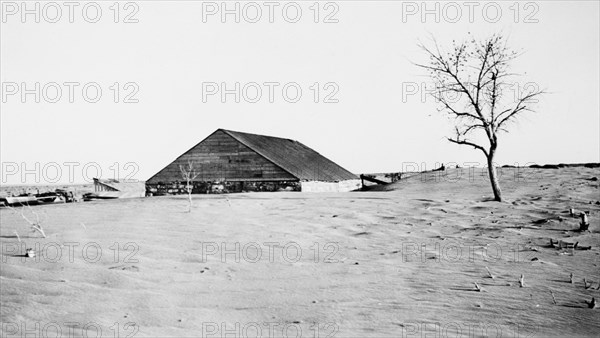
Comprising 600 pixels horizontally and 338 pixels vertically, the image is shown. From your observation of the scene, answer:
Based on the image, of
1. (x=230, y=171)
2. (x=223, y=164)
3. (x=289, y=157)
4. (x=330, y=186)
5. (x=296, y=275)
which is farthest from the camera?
(x=289, y=157)

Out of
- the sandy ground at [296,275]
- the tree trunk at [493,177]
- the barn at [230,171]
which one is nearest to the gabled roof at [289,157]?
the barn at [230,171]

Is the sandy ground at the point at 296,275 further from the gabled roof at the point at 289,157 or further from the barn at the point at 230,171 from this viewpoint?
the gabled roof at the point at 289,157

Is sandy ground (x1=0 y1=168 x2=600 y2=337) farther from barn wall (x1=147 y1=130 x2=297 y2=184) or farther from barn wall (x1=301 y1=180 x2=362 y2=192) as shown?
barn wall (x1=301 y1=180 x2=362 y2=192)

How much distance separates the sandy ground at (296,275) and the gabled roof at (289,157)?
14415 millimetres

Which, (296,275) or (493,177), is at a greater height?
(493,177)

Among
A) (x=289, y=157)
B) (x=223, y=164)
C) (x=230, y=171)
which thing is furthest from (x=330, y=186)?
(x=223, y=164)

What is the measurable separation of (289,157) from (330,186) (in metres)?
3.29

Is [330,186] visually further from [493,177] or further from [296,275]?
[296,275]

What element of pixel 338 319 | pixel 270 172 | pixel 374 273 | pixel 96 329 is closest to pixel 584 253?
pixel 374 273

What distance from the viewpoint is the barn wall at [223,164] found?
24.6 meters

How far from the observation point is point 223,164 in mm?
25531

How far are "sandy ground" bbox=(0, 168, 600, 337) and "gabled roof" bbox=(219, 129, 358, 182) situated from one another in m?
14.4

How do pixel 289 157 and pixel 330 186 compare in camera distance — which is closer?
pixel 330 186

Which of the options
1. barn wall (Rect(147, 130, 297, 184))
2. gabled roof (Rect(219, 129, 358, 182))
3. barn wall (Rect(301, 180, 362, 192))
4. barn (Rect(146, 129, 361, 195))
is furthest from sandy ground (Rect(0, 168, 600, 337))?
gabled roof (Rect(219, 129, 358, 182))
